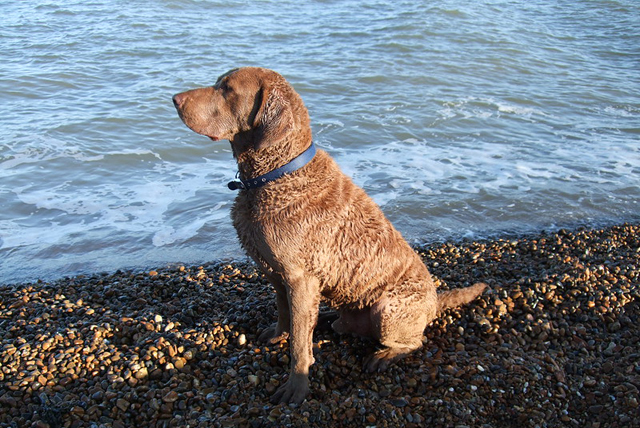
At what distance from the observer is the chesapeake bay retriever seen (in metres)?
4.12

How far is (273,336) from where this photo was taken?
200 inches

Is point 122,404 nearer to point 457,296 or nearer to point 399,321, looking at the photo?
point 399,321

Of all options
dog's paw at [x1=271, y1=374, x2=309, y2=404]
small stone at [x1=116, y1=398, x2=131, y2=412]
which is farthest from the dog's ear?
small stone at [x1=116, y1=398, x2=131, y2=412]

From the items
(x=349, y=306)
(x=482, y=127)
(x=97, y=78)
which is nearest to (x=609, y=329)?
(x=349, y=306)

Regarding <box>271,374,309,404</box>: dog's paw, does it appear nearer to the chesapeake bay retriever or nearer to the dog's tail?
the chesapeake bay retriever

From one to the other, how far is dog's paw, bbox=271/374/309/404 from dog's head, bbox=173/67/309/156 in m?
1.74

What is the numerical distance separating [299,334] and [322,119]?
841cm

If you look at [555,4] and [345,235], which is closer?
[345,235]

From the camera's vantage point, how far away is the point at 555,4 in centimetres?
2403

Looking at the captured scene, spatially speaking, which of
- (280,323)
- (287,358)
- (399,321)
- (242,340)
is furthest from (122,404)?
(399,321)

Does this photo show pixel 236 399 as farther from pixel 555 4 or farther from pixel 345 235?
pixel 555 4

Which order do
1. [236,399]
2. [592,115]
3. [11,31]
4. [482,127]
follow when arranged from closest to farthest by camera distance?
1. [236,399]
2. [482,127]
3. [592,115]
4. [11,31]

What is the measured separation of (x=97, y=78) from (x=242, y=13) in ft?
26.0

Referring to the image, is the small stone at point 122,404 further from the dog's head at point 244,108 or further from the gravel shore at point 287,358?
the dog's head at point 244,108
